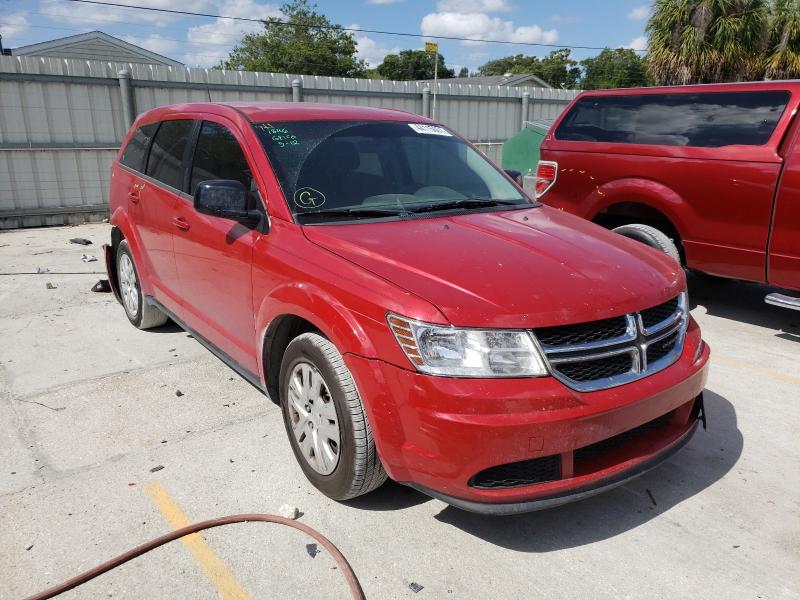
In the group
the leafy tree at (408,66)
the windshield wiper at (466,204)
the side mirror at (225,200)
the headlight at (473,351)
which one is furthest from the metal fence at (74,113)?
the leafy tree at (408,66)

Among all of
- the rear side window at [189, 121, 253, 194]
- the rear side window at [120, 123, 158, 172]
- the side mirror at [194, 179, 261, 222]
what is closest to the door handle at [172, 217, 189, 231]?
the rear side window at [189, 121, 253, 194]

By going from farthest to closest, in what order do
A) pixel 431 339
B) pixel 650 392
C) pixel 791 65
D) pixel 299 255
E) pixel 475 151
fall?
pixel 791 65
pixel 475 151
pixel 299 255
pixel 650 392
pixel 431 339

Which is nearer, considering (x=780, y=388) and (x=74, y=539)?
(x=74, y=539)

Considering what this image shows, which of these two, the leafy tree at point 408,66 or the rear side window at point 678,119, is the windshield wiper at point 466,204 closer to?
the rear side window at point 678,119

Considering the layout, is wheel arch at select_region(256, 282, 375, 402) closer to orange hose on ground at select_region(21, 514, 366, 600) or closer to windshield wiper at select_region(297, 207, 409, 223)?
windshield wiper at select_region(297, 207, 409, 223)

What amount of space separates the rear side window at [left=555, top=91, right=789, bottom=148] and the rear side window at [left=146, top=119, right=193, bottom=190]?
3.96m

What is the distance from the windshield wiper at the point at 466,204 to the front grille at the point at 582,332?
126cm

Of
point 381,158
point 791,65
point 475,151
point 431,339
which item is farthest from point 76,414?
point 791,65

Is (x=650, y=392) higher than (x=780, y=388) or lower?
higher

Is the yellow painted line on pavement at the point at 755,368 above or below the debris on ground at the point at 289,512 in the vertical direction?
below

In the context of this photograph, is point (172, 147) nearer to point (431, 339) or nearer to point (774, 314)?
point (431, 339)

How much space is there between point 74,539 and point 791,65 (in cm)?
2231

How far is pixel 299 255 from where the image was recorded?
3.01 metres

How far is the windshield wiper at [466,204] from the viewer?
354 cm
